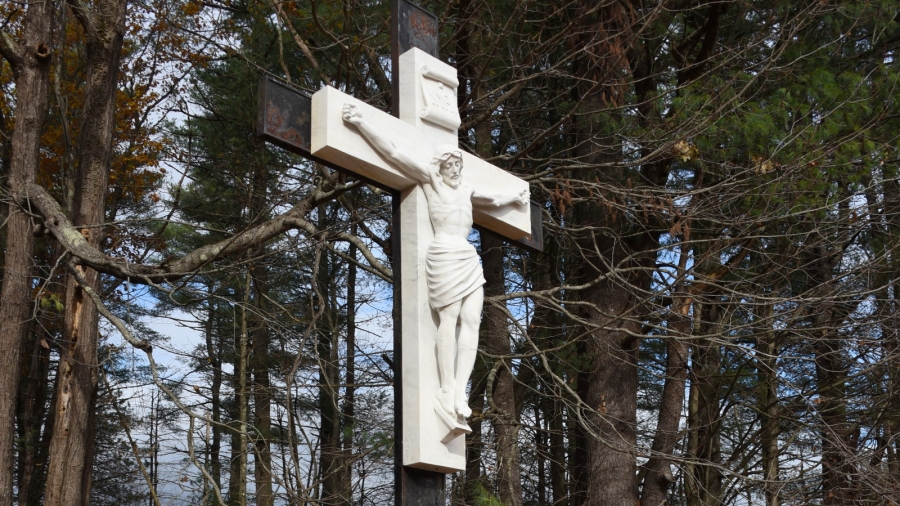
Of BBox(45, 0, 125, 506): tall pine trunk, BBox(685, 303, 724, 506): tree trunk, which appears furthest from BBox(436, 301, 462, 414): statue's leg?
BBox(685, 303, 724, 506): tree trunk

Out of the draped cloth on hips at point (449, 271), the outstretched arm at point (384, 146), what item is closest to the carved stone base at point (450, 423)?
the draped cloth on hips at point (449, 271)

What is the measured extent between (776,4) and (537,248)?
6.35 meters

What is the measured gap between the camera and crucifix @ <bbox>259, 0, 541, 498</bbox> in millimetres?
4184

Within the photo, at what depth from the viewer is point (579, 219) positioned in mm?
11484

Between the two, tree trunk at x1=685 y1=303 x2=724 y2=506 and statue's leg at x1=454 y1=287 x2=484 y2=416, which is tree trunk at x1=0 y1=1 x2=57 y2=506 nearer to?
statue's leg at x1=454 y1=287 x2=484 y2=416

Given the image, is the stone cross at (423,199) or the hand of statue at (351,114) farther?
the hand of statue at (351,114)

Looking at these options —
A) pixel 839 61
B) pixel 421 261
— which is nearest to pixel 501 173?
A: pixel 421 261

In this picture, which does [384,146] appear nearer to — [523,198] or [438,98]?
[438,98]

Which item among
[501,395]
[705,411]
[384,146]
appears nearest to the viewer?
[384,146]

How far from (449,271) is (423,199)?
1.36ft

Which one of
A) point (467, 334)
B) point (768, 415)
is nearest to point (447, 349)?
point (467, 334)

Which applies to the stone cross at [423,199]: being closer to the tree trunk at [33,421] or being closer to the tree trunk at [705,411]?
the tree trunk at [705,411]

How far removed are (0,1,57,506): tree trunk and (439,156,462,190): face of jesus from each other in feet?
18.0

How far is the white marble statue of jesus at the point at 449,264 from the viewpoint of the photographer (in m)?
4.27
